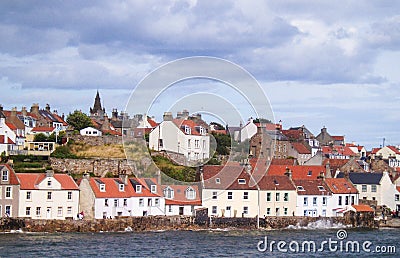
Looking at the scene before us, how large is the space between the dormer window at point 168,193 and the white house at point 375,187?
59.5 ft

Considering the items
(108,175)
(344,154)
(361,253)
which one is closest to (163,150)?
(108,175)

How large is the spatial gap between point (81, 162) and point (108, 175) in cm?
301

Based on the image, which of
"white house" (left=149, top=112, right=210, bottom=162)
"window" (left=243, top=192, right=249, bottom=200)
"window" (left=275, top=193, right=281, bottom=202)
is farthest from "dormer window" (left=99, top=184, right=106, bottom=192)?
"white house" (left=149, top=112, right=210, bottom=162)

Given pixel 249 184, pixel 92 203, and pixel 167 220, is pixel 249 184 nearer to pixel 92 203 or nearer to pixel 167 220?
pixel 167 220

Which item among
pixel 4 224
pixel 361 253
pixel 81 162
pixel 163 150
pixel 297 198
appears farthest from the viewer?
pixel 163 150

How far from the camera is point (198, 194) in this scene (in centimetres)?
5803

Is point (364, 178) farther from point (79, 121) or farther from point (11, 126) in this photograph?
point (11, 126)

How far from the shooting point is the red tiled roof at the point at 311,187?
60.2m

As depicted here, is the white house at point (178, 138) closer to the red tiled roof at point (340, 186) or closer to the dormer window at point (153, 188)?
the dormer window at point (153, 188)

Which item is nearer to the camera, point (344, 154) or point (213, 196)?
point (213, 196)

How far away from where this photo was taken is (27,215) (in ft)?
171

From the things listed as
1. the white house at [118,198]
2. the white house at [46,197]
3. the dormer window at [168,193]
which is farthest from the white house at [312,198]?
the white house at [46,197]

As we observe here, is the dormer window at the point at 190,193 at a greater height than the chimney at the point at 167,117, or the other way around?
the chimney at the point at 167,117

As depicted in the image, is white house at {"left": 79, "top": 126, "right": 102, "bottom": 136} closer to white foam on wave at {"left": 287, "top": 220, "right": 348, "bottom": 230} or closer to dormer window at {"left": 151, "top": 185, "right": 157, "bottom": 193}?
dormer window at {"left": 151, "top": 185, "right": 157, "bottom": 193}
